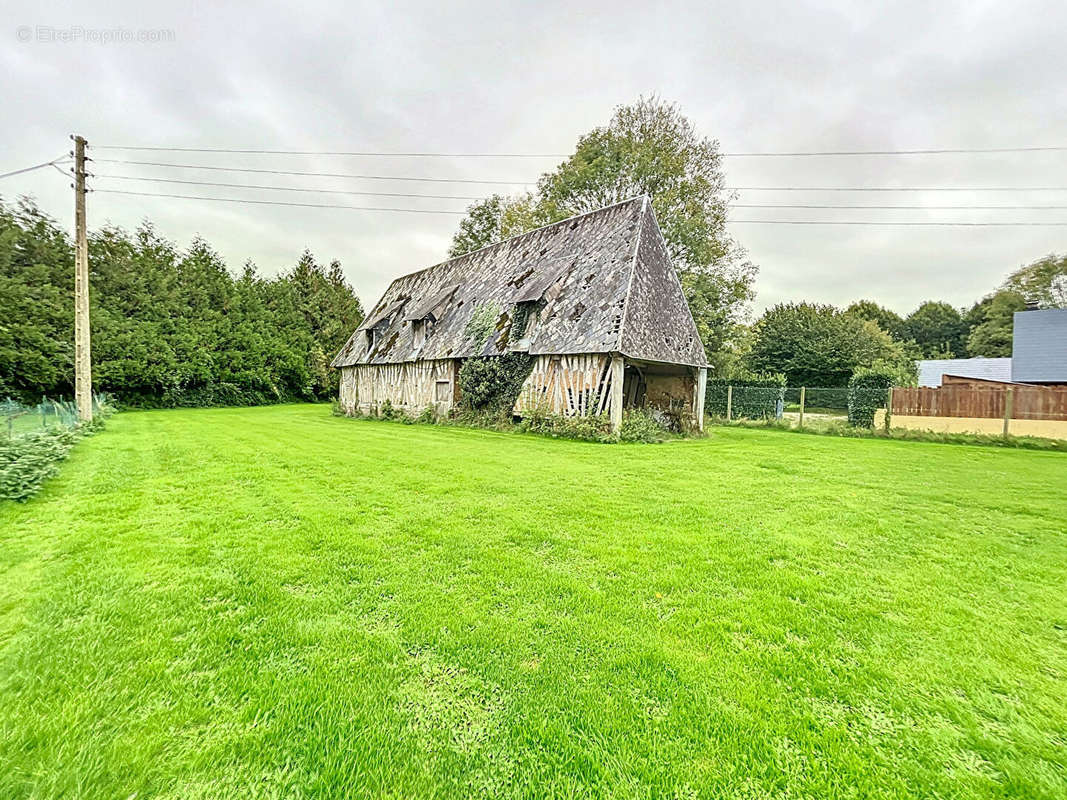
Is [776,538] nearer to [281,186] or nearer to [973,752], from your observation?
[973,752]

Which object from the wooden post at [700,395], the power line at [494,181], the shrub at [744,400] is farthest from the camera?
the shrub at [744,400]

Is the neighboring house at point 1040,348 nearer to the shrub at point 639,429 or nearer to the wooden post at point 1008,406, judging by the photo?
the wooden post at point 1008,406

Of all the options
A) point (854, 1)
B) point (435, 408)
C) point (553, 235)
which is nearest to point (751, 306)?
point (553, 235)

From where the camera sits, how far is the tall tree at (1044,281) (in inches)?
1344

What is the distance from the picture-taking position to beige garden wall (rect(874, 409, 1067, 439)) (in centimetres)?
1198

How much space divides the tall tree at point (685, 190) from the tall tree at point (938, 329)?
38.4 meters

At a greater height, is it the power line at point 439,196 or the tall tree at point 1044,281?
the tall tree at point 1044,281

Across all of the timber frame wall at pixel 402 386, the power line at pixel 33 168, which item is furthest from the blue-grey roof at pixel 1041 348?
the power line at pixel 33 168

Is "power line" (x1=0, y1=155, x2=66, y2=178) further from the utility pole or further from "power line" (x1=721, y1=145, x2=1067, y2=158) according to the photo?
"power line" (x1=721, y1=145, x2=1067, y2=158)

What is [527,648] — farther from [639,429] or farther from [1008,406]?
[1008,406]

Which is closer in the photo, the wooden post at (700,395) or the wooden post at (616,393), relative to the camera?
the wooden post at (616,393)

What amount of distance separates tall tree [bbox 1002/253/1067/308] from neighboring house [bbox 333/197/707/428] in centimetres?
4156

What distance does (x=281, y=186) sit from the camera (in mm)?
15492

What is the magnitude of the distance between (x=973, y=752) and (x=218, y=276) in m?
34.8
